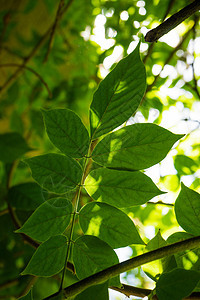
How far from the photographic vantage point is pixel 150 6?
0.88 m

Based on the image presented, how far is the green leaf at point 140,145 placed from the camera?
35 centimetres

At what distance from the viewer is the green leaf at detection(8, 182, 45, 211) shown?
601 millimetres

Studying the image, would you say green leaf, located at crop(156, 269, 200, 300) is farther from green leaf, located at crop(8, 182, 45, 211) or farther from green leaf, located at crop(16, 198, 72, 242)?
green leaf, located at crop(8, 182, 45, 211)

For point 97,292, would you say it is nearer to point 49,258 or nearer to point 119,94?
point 49,258

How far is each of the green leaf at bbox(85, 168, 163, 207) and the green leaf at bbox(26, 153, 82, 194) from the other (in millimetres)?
31

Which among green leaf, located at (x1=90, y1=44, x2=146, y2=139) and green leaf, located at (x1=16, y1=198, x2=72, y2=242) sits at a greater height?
green leaf, located at (x1=90, y1=44, x2=146, y2=139)

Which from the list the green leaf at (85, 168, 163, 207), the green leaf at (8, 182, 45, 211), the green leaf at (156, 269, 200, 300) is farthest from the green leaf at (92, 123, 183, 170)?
the green leaf at (8, 182, 45, 211)

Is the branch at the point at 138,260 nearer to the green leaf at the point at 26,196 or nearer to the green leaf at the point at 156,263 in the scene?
the green leaf at the point at 156,263

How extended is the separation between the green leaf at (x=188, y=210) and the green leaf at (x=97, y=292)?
0.11m

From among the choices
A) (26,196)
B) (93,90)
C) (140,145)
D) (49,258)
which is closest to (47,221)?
(49,258)

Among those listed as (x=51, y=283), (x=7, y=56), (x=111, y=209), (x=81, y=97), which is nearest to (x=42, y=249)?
(x=111, y=209)

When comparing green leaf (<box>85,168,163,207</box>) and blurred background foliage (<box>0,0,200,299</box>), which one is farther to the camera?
blurred background foliage (<box>0,0,200,299</box>)

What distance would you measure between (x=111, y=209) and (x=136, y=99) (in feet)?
0.43

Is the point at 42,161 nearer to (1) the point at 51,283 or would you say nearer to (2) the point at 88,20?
(1) the point at 51,283
